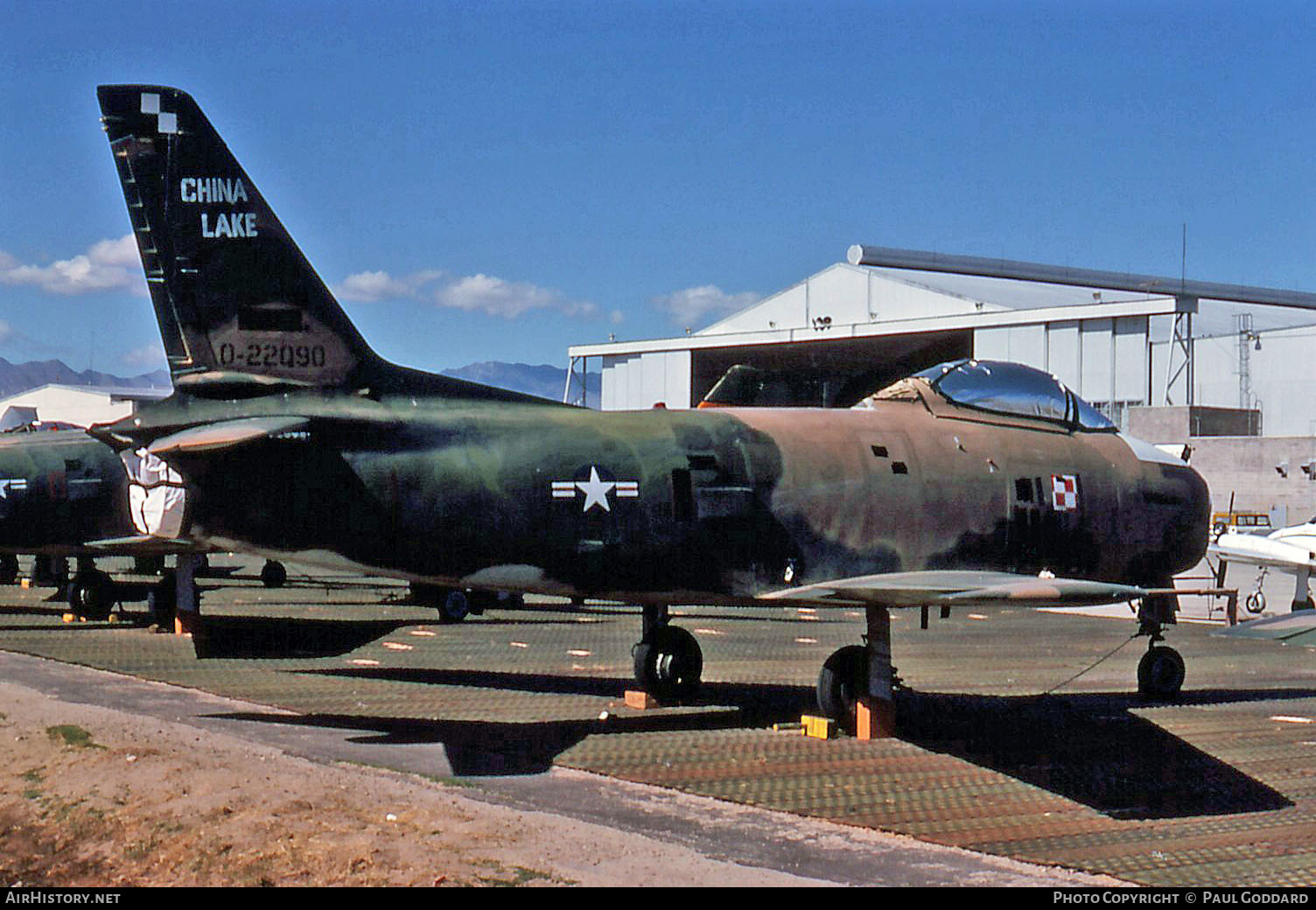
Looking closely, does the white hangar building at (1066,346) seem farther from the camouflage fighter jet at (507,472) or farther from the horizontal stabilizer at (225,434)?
the horizontal stabilizer at (225,434)

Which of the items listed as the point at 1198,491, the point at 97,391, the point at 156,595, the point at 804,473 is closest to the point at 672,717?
the point at 804,473

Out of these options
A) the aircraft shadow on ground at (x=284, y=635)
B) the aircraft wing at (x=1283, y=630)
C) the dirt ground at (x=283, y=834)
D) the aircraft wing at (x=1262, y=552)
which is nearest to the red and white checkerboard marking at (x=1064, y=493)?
the dirt ground at (x=283, y=834)

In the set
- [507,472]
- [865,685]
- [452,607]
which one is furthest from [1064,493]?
[452,607]

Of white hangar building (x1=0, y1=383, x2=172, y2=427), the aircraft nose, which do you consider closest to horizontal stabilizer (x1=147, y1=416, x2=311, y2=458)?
the aircraft nose

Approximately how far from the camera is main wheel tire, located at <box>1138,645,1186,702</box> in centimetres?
1484

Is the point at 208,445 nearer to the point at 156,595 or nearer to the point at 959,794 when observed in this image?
the point at 959,794

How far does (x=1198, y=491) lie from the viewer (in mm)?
14703

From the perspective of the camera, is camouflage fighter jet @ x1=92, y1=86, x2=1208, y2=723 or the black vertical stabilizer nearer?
Answer: camouflage fighter jet @ x1=92, y1=86, x2=1208, y2=723

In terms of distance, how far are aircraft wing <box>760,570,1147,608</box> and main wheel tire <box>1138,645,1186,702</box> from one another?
304cm

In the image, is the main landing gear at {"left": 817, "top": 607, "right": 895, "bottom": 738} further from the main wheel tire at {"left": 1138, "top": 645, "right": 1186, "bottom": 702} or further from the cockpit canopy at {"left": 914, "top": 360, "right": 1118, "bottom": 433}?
the main wheel tire at {"left": 1138, "top": 645, "right": 1186, "bottom": 702}

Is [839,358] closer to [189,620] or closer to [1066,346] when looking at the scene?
[1066,346]

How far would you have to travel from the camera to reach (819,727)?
489 inches

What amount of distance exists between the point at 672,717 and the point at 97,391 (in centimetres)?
8027

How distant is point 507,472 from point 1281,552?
2072 cm
